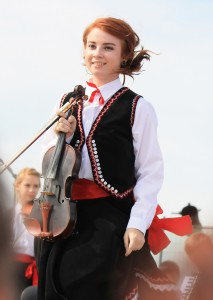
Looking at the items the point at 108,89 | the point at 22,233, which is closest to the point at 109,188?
the point at 108,89

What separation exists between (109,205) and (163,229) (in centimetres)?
33

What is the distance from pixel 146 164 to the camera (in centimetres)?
253

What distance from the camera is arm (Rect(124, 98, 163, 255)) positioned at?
2447 mm

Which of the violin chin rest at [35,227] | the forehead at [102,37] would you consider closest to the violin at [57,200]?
the violin chin rest at [35,227]

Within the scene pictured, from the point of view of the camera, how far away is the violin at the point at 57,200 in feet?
7.64

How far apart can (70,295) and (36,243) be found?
0.33m

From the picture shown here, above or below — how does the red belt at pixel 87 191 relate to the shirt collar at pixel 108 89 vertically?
below

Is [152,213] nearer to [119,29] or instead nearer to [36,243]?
[36,243]

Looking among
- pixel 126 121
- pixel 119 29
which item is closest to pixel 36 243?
pixel 126 121

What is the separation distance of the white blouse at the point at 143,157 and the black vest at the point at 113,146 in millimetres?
23

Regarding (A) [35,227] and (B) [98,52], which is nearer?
(A) [35,227]

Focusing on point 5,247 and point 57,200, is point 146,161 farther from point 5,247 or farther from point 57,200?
point 5,247

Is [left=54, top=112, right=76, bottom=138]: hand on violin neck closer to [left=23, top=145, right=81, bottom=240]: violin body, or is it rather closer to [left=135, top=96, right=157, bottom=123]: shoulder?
[left=23, top=145, right=81, bottom=240]: violin body

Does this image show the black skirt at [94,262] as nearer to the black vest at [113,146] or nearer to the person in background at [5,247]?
the black vest at [113,146]
